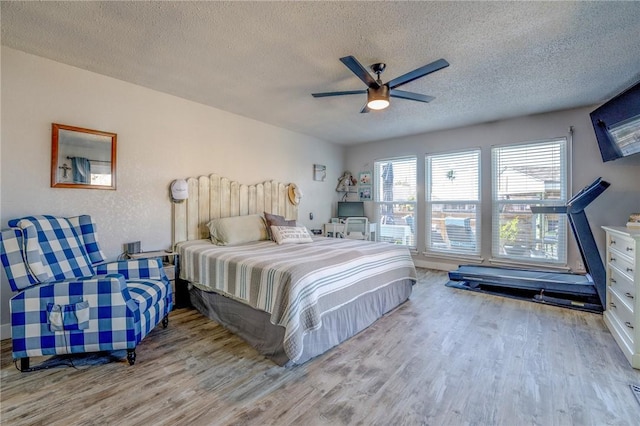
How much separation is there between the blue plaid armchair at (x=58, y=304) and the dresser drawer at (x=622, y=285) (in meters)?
3.64

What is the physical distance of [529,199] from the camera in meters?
4.20

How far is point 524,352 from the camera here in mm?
2227

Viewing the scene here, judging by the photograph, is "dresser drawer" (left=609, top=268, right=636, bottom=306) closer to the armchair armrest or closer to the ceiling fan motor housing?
the ceiling fan motor housing

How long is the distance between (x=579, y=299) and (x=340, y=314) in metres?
2.84

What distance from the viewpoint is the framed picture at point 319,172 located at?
5.40 m

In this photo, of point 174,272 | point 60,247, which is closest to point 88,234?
point 60,247

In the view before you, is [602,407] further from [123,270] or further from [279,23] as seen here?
[123,270]

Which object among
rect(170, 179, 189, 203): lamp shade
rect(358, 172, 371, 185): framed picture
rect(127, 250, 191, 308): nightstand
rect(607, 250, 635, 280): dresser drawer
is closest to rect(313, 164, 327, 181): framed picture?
rect(358, 172, 371, 185): framed picture

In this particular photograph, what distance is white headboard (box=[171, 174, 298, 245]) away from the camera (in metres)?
3.49

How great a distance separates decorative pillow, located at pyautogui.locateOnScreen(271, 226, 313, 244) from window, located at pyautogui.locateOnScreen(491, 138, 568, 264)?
3.04 metres

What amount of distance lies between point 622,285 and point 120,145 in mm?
4847

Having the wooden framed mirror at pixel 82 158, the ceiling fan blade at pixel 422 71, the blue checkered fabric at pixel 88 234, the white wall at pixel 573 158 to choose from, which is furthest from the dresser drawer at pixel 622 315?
the wooden framed mirror at pixel 82 158

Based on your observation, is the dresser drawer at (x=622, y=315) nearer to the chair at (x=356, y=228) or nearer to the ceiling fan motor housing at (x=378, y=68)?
the ceiling fan motor housing at (x=378, y=68)

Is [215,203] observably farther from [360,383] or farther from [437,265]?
[437,265]
